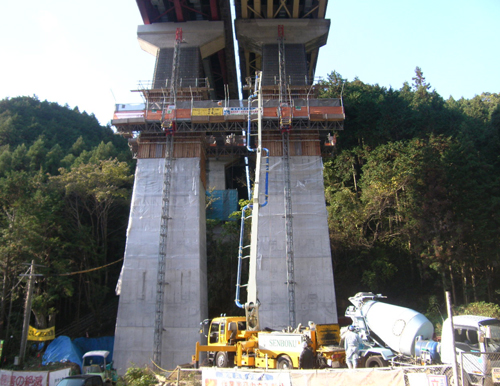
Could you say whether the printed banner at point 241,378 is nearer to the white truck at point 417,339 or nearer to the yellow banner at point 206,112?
the white truck at point 417,339

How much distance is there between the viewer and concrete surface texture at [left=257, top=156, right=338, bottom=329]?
74.9 feet

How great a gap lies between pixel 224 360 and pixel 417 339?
22.9 ft

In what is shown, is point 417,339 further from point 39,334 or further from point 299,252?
point 39,334

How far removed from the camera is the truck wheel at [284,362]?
13.1 m

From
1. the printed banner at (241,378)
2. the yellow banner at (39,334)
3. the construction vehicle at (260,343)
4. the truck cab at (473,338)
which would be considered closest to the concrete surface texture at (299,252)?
the construction vehicle at (260,343)

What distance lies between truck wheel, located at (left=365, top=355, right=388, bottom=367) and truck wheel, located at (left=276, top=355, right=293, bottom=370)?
9.11 feet

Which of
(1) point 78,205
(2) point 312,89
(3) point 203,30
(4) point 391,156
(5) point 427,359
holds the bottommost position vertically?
(5) point 427,359

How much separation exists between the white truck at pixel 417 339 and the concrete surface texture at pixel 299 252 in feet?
22.7

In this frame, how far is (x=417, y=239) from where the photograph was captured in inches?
1043

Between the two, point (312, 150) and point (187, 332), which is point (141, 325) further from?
point (312, 150)

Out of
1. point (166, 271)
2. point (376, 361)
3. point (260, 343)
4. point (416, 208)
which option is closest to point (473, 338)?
point (376, 361)

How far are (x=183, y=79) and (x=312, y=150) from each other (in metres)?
Answer: 10.9

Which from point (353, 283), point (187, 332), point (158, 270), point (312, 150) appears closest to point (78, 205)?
point (158, 270)

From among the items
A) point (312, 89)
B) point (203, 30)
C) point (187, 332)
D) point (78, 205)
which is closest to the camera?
point (187, 332)
